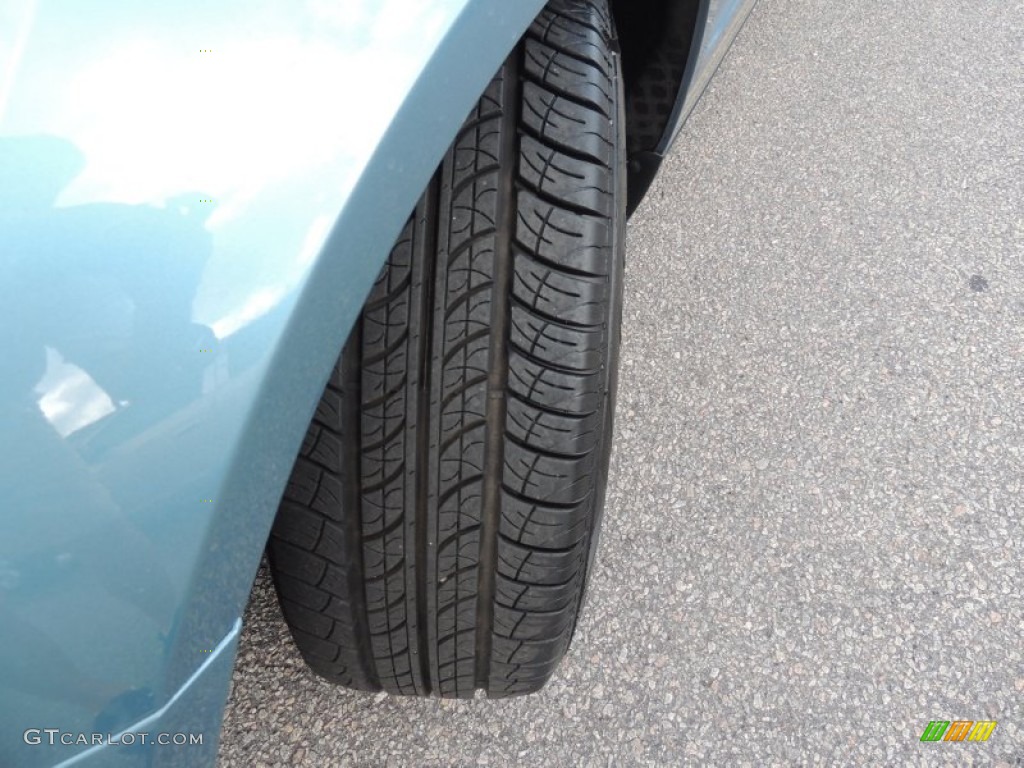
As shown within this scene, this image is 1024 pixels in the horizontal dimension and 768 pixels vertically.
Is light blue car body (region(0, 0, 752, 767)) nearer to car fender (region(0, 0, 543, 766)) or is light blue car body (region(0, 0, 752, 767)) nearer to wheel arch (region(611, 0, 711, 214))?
car fender (region(0, 0, 543, 766))

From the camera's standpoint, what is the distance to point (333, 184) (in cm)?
55

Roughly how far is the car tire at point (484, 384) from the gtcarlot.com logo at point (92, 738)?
317 mm

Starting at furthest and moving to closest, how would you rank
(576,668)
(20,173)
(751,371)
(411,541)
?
1. (751,371)
2. (576,668)
3. (411,541)
4. (20,173)

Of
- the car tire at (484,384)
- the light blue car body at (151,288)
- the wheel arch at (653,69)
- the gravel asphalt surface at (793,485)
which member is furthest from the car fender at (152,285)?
the wheel arch at (653,69)

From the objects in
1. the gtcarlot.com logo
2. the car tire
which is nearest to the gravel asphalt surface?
the car tire

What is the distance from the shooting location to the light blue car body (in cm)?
52

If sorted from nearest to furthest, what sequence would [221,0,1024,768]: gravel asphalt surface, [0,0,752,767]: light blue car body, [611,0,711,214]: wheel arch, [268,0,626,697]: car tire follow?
1. [0,0,752,767]: light blue car body
2. [268,0,626,697]: car tire
3. [221,0,1024,768]: gravel asphalt surface
4. [611,0,711,214]: wheel arch

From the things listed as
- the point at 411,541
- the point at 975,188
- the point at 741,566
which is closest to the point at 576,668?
the point at 741,566

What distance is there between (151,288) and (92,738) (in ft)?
1.04

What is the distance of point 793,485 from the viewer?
160 cm

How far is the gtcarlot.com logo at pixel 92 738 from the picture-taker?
55 cm

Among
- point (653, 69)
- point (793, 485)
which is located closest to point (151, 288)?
point (653, 69)

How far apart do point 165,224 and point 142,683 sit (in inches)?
12.7

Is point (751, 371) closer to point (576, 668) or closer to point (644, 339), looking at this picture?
point (644, 339)
